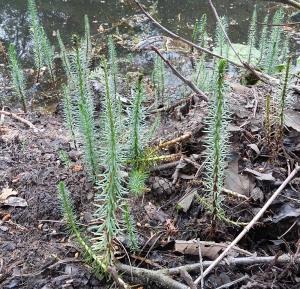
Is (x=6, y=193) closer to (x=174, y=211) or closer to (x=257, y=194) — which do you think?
(x=174, y=211)

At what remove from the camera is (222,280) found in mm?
2150

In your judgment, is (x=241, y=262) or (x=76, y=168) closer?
(x=241, y=262)

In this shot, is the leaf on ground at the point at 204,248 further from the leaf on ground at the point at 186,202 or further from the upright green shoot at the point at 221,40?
the upright green shoot at the point at 221,40

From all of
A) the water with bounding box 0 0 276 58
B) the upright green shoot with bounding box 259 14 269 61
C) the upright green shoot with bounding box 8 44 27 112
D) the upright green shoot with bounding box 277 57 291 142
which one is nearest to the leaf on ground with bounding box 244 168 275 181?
the upright green shoot with bounding box 277 57 291 142

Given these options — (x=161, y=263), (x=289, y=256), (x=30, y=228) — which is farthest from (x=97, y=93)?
(x=289, y=256)

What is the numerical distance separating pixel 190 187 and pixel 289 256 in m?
0.76

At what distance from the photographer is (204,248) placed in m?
2.29

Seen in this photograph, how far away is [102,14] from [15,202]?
6.26m

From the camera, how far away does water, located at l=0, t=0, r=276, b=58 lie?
750 centimetres

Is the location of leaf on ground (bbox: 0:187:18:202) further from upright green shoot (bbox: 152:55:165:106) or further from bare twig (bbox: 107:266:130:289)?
upright green shoot (bbox: 152:55:165:106)

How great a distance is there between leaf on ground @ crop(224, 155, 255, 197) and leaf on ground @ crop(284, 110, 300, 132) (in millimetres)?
536

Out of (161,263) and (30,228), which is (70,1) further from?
(161,263)

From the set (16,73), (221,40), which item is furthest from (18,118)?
(221,40)

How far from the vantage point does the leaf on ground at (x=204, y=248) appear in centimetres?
225
